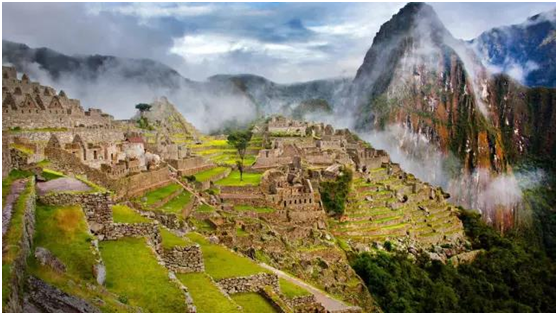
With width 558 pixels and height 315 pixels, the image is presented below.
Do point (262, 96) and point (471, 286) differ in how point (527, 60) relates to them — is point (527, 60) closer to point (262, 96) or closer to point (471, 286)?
point (262, 96)

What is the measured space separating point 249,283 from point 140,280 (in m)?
3.57

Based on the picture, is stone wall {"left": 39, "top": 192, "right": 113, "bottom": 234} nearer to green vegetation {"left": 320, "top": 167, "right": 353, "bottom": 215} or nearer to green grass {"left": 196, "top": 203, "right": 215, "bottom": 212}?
green grass {"left": 196, "top": 203, "right": 215, "bottom": 212}

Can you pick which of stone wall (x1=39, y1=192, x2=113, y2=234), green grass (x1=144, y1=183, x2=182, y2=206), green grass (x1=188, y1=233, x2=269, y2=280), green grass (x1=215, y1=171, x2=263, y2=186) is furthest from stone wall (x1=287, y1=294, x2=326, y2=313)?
green grass (x1=215, y1=171, x2=263, y2=186)

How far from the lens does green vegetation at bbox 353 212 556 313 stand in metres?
32.0

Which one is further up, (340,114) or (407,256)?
(340,114)

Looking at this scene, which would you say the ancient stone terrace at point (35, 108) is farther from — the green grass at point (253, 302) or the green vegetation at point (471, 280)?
the green vegetation at point (471, 280)

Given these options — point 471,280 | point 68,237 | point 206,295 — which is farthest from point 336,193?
point 68,237

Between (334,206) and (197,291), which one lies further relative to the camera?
(334,206)

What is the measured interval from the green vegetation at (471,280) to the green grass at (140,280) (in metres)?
22.4

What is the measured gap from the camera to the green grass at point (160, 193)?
24.4 meters

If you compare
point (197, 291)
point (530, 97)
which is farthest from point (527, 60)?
point (197, 291)

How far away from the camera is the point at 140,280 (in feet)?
30.9

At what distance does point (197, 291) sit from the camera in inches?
415

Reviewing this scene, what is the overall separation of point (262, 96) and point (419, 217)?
69738 mm
